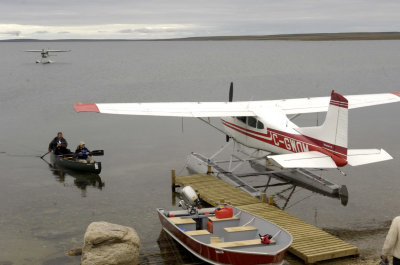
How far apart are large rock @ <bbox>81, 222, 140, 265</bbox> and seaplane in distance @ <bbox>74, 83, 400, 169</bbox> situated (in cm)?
412

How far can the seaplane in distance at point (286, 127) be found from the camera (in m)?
12.6

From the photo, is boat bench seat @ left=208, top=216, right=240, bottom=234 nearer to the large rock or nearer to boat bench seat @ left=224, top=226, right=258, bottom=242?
boat bench seat @ left=224, top=226, right=258, bottom=242

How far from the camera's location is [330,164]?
1259 cm

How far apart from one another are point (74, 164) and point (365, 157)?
9.97 metres

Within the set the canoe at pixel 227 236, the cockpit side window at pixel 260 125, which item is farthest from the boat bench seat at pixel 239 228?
the cockpit side window at pixel 260 125

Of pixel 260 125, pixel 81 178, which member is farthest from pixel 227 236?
pixel 81 178

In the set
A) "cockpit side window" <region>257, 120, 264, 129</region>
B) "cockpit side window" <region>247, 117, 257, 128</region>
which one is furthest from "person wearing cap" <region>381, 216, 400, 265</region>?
"cockpit side window" <region>247, 117, 257, 128</region>

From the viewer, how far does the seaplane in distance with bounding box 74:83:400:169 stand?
1261 centimetres

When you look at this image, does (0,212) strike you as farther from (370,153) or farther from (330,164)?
(370,153)

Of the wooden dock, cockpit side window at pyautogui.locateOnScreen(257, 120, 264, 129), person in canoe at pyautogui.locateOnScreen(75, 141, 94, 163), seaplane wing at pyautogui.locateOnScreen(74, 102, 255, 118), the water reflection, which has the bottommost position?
the water reflection

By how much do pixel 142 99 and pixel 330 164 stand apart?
101ft

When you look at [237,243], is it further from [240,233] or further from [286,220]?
[286,220]

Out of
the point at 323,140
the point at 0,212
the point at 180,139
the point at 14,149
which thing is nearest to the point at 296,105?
the point at 323,140

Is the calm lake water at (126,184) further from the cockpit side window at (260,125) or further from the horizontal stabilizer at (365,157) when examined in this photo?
the cockpit side window at (260,125)
